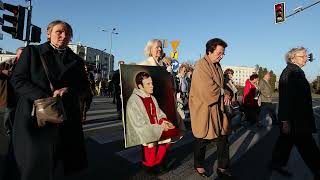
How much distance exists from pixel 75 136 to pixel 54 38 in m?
0.89

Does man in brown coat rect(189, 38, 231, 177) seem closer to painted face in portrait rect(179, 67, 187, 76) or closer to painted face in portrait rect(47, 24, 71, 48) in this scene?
painted face in portrait rect(47, 24, 71, 48)

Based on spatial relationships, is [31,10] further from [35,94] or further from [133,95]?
[35,94]

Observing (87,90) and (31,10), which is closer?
(87,90)

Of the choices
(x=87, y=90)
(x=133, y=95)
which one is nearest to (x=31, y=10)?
(x=133, y=95)

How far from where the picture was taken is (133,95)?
5.01 metres

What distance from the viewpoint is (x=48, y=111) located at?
10.4ft

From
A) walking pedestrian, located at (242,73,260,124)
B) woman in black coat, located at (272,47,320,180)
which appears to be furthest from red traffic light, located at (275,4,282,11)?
woman in black coat, located at (272,47,320,180)

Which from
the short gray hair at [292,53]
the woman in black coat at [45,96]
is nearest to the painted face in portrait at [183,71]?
the short gray hair at [292,53]

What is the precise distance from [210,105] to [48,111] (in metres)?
2.41

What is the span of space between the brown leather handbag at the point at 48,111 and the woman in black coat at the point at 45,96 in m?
0.07

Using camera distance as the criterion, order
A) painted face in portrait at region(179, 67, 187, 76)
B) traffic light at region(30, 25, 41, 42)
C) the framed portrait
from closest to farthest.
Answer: the framed portrait, painted face in portrait at region(179, 67, 187, 76), traffic light at region(30, 25, 41, 42)

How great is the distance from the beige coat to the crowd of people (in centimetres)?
1

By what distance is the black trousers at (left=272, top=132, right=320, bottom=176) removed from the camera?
5012mm

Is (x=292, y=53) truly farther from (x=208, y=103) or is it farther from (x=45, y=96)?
(x=45, y=96)
